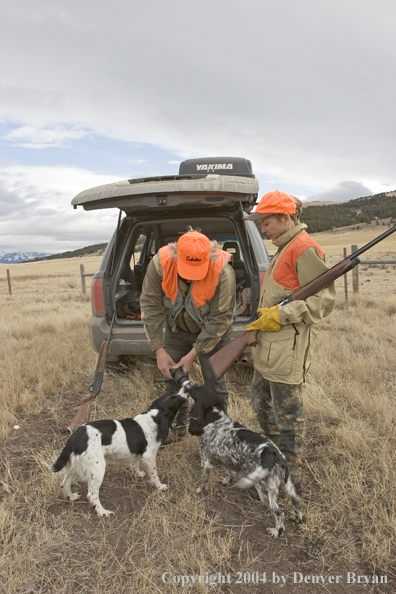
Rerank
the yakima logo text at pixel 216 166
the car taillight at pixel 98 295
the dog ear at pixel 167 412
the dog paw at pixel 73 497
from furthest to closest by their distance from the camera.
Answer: the yakima logo text at pixel 216 166 → the car taillight at pixel 98 295 → the dog ear at pixel 167 412 → the dog paw at pixel 73 497

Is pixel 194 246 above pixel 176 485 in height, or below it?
above

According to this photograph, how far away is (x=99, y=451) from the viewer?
2.70 meters

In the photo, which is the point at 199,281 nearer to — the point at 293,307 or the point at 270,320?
the point at 270,320

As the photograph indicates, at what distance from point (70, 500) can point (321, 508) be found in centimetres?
172

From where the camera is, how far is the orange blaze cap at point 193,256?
9.32 feet

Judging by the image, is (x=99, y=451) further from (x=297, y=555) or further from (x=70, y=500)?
(x=297, y=555)

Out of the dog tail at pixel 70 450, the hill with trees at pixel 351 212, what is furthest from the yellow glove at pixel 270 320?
the hill with trees at pixel 351 212

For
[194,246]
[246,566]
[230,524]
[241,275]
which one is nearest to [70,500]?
[230,524]

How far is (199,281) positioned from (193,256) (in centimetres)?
30

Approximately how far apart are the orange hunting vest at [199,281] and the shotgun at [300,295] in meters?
0.44

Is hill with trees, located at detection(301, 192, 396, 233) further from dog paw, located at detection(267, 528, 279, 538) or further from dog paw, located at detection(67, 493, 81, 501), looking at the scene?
dog paw, located at detection(67, 493, 81, 501)

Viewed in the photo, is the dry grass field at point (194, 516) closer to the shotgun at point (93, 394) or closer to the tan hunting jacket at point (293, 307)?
the shotgun at point (93, 394)

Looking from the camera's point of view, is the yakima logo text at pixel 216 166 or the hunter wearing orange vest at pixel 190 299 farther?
the yakima logo text at pixel 216 166

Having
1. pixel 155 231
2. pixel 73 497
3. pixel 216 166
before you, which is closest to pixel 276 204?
pixel 73 497
